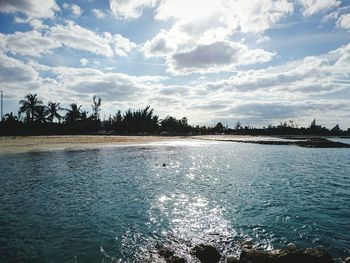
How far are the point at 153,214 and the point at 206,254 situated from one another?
6104mm

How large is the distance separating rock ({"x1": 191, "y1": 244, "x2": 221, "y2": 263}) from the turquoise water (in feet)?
1.32

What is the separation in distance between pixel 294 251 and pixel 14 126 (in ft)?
294

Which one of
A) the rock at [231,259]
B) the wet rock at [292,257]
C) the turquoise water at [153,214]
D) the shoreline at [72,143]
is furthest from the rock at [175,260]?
the shoreline at [72,143]

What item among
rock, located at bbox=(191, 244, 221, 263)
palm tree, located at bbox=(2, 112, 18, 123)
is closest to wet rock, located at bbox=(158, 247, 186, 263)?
rock, located at bbox=(191, 244, 221, 263)

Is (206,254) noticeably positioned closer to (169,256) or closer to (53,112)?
(169,256)

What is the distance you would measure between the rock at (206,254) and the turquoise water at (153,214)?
40cm

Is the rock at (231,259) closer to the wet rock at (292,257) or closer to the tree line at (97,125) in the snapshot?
the wet rock at (292,257)

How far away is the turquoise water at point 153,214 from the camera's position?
38.0 feet

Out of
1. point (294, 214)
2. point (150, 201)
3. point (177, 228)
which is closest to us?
point (177, 228)

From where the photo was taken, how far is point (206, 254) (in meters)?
10.3

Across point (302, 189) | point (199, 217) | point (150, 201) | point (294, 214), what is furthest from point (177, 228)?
point (302, 189)

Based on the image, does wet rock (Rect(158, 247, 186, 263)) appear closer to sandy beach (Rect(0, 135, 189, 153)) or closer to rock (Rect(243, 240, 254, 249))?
rock (Rect(243, 240, 254, 249))

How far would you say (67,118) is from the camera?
102 metres

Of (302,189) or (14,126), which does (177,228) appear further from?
(14,126)
